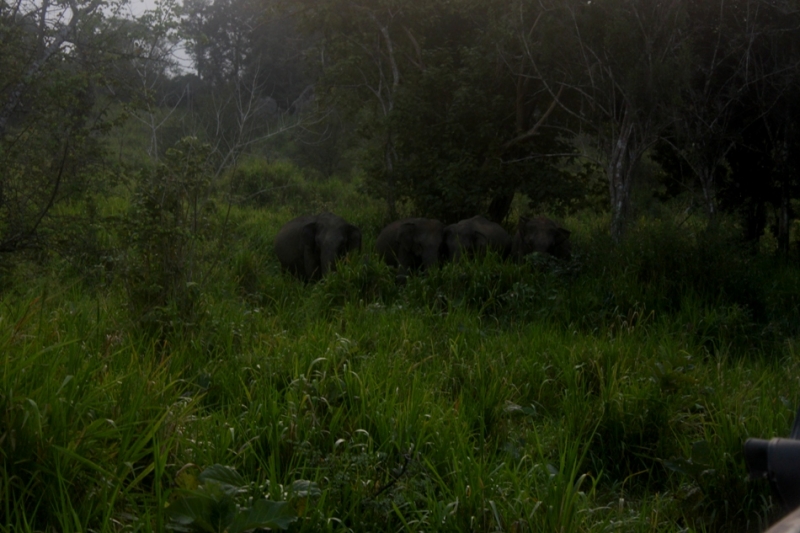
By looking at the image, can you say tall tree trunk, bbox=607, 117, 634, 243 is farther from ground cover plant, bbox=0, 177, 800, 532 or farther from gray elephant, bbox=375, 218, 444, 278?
ground cover plant, bbox=0, 177, 800, 532

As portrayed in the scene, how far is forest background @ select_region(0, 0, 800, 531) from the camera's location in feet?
10.5

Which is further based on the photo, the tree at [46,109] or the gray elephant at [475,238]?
the gray elephant at [475,238]

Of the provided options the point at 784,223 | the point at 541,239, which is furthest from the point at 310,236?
the point at 784,223

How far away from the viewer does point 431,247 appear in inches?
436

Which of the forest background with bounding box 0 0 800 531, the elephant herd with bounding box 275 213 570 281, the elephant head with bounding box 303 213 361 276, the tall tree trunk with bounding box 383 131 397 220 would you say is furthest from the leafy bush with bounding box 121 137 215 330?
the tall tree trunk with bounding box 383 131 397 220

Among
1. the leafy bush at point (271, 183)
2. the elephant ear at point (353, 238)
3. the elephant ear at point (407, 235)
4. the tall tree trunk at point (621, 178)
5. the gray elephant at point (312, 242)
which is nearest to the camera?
the tall tree trunk at point (621, 178)

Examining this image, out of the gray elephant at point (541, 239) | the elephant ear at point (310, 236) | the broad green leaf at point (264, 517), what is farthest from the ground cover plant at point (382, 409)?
the elephant ear at point (310, 236)

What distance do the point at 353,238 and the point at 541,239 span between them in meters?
2.52

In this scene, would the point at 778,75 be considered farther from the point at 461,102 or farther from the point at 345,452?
the point at 345,452

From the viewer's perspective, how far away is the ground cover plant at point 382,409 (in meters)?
2.95

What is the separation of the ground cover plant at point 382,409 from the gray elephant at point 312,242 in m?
2.88

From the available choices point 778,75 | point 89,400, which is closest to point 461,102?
point 778,75

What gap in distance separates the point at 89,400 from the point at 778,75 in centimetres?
1037

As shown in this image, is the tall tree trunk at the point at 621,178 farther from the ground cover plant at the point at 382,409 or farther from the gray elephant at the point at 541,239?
the ground cover plant at the point at 382,409
